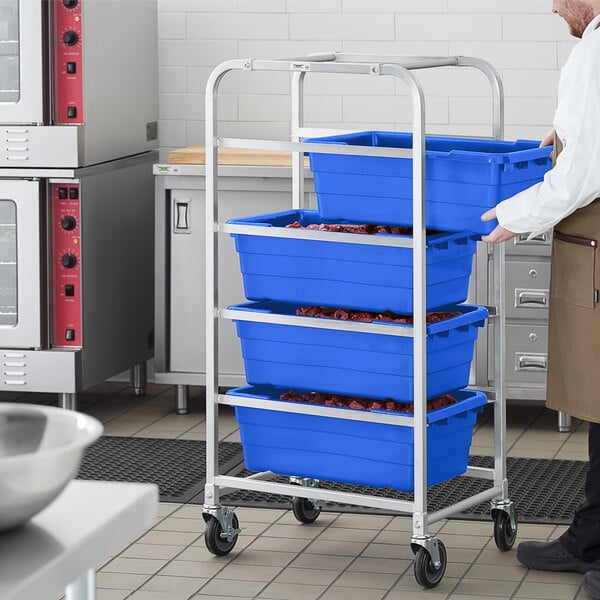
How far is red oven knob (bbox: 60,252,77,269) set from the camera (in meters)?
5.23

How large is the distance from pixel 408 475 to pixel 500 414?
442mm

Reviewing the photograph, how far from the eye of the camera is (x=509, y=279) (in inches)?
206

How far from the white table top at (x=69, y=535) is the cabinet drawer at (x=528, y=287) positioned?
11.5ft

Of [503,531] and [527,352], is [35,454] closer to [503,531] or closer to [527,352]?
[503,531]

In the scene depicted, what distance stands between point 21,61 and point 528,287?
208cm

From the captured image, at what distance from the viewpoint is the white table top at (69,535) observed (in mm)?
1552

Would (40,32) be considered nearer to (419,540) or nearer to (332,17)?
(332,17)

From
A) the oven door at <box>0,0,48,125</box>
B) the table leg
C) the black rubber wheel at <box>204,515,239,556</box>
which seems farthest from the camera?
the oven door at <box>0,0,48,125</box>

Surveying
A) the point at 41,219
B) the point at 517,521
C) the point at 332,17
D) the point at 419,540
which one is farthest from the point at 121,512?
the point at 332,17

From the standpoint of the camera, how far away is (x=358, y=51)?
5.89 metres

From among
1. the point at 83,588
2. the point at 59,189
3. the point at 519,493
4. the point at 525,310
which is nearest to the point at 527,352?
the point at 525,310

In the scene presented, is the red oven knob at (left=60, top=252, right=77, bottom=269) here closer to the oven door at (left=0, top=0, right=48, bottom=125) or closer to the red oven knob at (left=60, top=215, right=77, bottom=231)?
the red oven knob at (left=60, top=215, right=77, bottom=231)

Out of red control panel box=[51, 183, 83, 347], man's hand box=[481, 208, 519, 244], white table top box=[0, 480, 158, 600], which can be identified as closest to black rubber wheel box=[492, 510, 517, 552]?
man's hand box=[481, 208, 519, 244]

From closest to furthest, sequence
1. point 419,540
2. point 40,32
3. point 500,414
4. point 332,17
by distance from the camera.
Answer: point 419,540 < point 500,414 < point 40,32 < point 332,17
